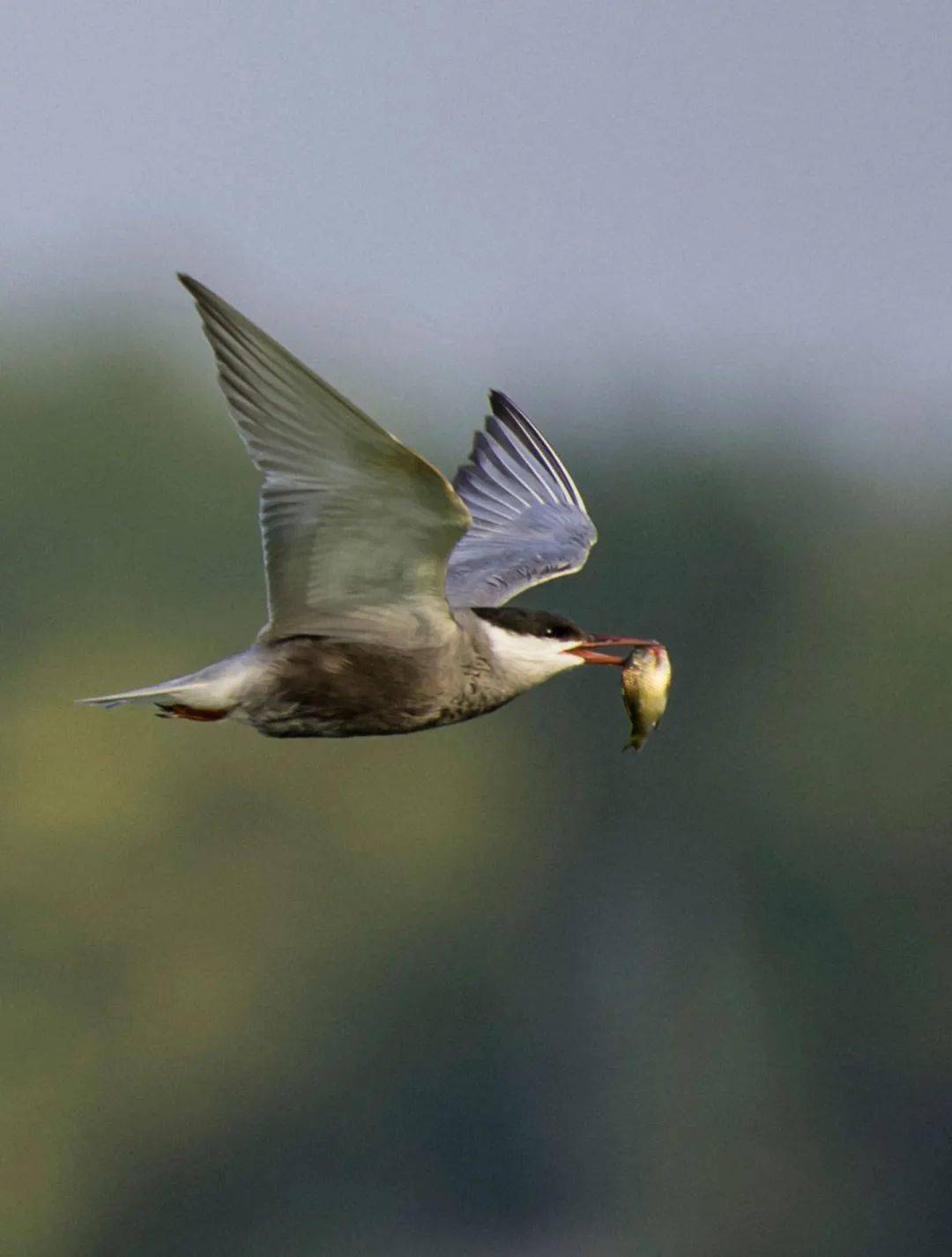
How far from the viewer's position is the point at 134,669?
159ft

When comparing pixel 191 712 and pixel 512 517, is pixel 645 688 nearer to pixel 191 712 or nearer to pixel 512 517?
pixel 191 712

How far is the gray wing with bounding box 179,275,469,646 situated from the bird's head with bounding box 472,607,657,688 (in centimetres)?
22

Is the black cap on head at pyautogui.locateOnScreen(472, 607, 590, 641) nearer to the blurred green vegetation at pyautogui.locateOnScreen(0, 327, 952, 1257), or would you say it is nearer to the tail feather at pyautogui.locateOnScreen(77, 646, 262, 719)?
the tail feather at pyautogui.locateOnScreen(77, 646, 262, 719)

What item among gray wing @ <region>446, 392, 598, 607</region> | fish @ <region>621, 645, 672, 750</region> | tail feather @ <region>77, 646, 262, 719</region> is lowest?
fish @ <region>621, 645, 672, 750</region>

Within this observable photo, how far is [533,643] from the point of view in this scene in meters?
11.0

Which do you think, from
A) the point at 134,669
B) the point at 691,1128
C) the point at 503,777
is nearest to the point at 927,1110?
the point at 691,1128

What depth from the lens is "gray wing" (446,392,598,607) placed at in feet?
40.4

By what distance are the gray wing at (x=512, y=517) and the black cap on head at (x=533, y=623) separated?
0.80m

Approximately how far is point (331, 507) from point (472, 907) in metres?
49.3

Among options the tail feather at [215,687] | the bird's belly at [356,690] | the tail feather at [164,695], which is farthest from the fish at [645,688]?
the tail feather at [164,695]

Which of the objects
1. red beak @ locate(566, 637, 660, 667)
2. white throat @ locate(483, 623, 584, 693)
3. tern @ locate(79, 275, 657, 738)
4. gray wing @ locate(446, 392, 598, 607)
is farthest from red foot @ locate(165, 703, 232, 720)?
gray wing @ locate(446, 392, 598, 607)

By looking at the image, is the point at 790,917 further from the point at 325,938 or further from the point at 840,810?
the point at 325,938

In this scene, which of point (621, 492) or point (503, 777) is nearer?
point (503, 777)

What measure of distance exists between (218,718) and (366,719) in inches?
20.3
